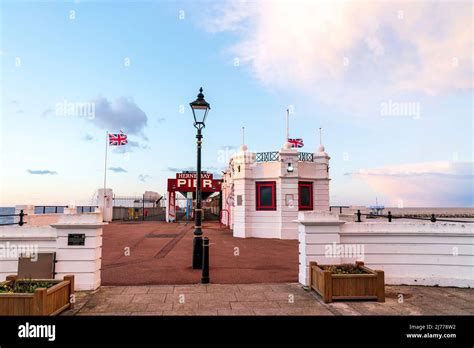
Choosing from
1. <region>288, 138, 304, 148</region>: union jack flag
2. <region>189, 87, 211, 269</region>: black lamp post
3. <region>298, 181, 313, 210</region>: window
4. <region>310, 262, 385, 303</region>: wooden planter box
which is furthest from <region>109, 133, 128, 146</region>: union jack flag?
<region>310, 262, 385, 303</region>: wooden planter box

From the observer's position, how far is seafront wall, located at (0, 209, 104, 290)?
768 centimetres

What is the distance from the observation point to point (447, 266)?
8484mm

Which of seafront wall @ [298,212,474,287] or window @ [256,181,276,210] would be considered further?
window @ [256,181,276,210]

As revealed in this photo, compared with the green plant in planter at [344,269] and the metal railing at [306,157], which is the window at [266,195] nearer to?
the metal railing at [306,157]

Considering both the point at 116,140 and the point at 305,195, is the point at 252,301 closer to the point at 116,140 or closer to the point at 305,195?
the point at 305,195

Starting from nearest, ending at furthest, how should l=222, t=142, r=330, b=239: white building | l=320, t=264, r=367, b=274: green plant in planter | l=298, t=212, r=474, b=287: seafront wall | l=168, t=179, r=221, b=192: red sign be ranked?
l=320, t=264, r=367, b=274: green plant in planter, l=298, t=212, r=474, b=287: seafront wall, l=222, t=142, r=330, b=239: white building, l=168, t=179, r=221, b=192: red sign

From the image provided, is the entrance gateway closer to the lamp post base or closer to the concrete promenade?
the lamp post base

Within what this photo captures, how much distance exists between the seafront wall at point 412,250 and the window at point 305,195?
11.8 metres

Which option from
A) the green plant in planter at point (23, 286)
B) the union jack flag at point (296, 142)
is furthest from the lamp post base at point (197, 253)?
the union jack flag at point (296, 142)

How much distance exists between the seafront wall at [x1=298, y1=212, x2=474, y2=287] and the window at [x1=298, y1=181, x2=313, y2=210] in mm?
11841

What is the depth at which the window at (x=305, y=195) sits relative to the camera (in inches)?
808

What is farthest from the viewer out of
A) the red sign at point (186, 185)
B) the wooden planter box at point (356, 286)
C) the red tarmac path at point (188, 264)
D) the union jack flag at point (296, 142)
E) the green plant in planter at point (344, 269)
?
the red sign at point (186, 185)

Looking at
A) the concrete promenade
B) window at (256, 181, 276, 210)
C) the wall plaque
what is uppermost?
window at (256, 181, 276, 210)
